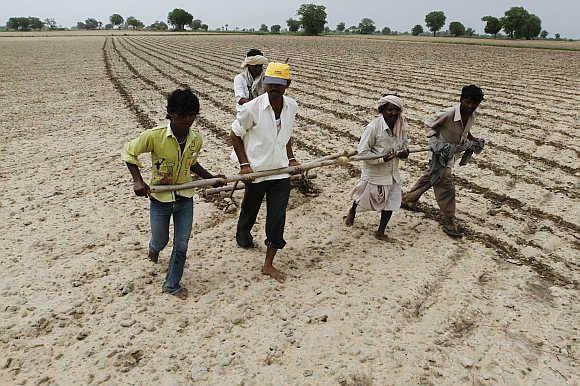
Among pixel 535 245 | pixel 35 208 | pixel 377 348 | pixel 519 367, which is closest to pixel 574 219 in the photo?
pixel 535 245

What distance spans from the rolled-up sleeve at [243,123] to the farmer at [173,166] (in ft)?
0.93

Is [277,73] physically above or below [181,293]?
above

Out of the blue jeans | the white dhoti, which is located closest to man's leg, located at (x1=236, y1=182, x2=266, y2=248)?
the blue jeans

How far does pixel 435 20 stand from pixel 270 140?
10661 centimetres

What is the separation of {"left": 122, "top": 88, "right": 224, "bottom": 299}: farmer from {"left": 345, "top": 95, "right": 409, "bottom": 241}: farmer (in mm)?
1532

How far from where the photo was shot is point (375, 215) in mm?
4590

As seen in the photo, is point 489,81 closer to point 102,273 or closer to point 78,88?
point 78,88

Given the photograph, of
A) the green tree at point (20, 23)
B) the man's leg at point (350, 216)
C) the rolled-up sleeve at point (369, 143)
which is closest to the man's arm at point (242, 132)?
the rolled-up sleeve at point (369, 143)

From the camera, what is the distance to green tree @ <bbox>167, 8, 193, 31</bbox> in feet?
293

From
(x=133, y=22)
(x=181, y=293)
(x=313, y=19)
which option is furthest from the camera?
(x=133, y=22)

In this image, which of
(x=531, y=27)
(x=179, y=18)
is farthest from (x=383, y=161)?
(x=179, y=18)

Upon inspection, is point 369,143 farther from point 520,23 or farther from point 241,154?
point 520,23

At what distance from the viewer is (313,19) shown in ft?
212

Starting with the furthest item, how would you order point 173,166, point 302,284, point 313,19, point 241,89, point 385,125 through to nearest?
point 313,19, point 241,89, point 385,125, point 302,284, point 173,166
